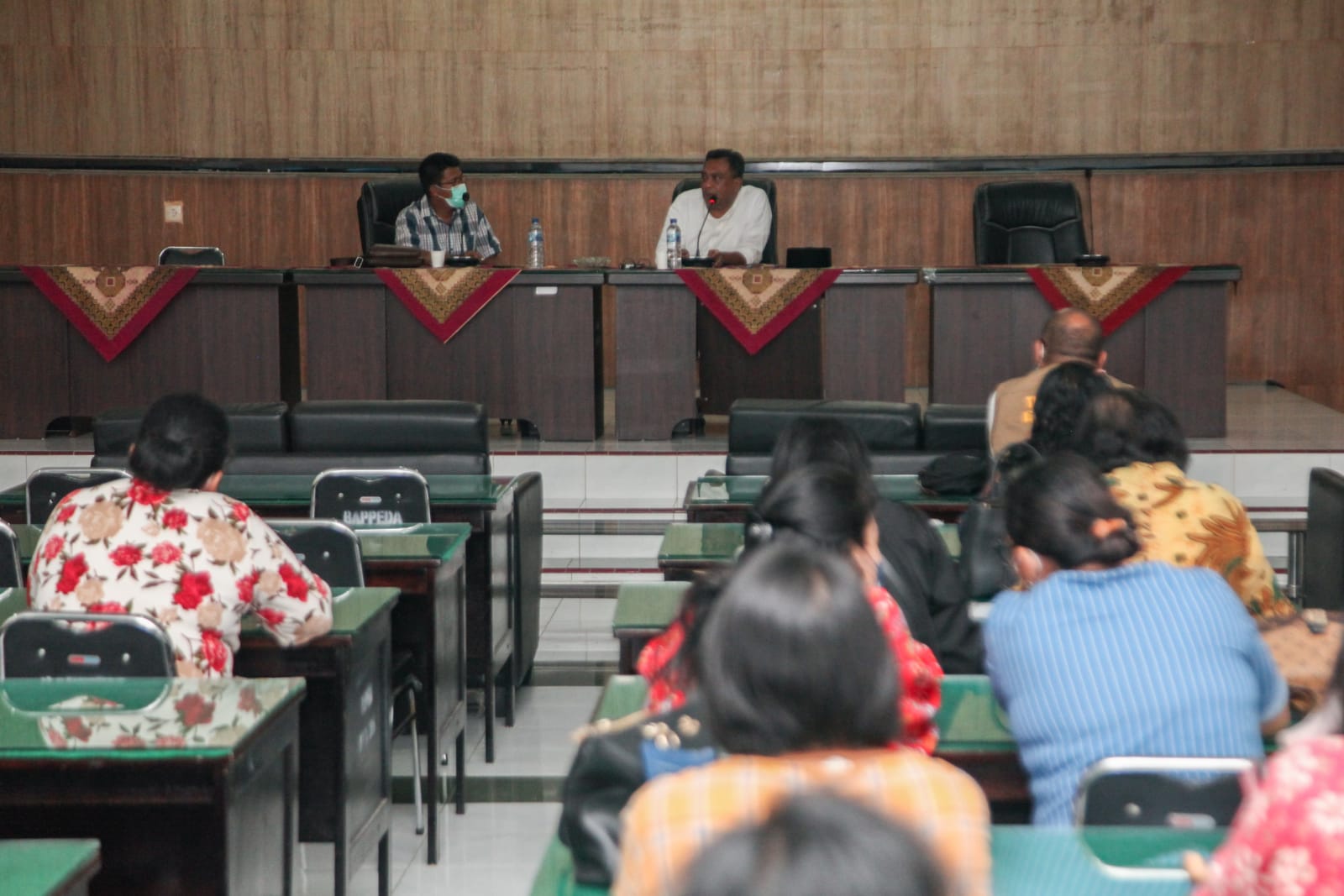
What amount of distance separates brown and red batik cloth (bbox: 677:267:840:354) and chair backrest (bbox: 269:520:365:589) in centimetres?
393

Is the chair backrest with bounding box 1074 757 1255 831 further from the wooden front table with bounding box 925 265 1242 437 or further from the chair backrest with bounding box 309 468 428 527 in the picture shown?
the wooden front table with bounding box 925 265 1242 437

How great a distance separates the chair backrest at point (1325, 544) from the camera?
4340 millimetres

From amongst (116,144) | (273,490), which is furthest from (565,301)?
(116,144)

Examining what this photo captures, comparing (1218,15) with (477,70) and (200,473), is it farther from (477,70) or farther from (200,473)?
(200,473)

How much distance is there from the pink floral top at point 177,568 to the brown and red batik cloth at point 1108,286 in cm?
498

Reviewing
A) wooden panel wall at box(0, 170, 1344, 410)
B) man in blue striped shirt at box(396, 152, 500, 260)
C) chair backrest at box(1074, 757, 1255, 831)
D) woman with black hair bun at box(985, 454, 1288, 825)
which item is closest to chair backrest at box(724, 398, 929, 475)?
man in blue striped shirt at box(396, 152, 500, 260)

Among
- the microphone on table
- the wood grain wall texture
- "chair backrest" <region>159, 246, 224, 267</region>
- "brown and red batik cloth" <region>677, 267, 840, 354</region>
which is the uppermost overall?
the wood grain wall texture

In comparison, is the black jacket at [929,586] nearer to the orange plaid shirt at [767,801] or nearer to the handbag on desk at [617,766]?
the handbag on desk at [617,766]

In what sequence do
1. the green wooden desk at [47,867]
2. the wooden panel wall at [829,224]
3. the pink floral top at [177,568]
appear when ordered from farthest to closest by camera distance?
the wooden panel wall at [829,224] < the pink floral top at [177,568] < the green wooden desk at [47,867]

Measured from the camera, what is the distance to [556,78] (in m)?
9.98

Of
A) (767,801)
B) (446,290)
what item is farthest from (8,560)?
(446,290)

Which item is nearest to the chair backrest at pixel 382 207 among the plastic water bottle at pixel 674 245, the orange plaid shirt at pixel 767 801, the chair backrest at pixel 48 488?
the plastic water bottle at pixel 674 245

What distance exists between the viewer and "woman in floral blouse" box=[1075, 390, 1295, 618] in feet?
9.50

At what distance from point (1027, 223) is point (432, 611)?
5204 mm
